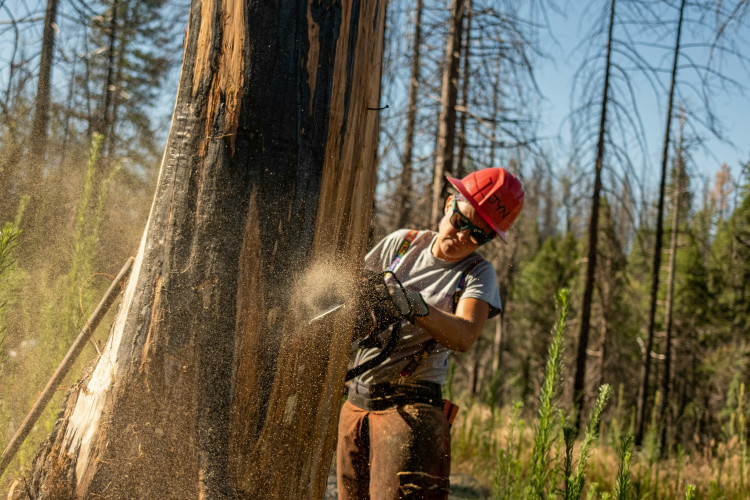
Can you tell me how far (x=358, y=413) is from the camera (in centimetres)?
246

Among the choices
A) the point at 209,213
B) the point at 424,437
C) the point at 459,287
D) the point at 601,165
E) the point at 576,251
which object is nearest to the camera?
the point at 209,213

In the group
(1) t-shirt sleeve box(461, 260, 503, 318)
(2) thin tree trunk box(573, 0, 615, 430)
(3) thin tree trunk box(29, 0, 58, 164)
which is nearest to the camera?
(1) t-shirt sleeve box(461, 260, 503, 318)

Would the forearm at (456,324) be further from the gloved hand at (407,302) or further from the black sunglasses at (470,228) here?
the black sunglasses at (470,228)

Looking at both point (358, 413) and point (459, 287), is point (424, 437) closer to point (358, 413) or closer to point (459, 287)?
point (358, 413)

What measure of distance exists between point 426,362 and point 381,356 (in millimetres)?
252

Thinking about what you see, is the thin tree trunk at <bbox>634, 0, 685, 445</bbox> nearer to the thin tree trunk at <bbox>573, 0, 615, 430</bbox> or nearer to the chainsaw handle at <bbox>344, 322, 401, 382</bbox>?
the thin tree trunk at <bbox>573, 0, 615, 430</bbox>

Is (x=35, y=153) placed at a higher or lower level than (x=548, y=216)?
lower

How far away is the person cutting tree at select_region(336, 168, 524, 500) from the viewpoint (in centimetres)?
217

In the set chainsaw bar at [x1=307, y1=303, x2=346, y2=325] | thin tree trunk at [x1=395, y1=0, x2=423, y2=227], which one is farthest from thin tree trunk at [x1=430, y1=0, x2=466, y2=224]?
chainsaw bar at [x1=307, y1=303, x2=346, y2=325]

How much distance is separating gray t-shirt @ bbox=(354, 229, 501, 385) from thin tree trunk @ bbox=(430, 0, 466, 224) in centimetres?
411

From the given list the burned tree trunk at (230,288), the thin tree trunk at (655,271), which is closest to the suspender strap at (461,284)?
the burned tree trunk at (230,288)

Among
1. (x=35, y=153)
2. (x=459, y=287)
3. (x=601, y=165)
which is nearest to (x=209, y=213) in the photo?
(x=459, y=287)

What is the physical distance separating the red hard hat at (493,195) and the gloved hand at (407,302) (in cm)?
63

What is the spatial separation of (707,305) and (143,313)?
28.9 metres
